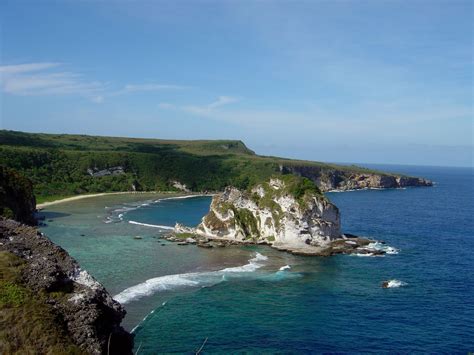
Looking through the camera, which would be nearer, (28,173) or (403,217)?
(403,217)

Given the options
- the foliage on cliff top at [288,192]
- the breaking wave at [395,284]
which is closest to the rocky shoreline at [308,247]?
the foliage on cliff top at [288,192]

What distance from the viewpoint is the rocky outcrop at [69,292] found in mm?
26547

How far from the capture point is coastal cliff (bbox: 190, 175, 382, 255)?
8069 centimetres

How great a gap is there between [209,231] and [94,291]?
59.3 m

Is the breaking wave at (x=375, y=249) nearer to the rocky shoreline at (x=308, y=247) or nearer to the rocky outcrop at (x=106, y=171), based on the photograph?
the rocky shoreline at (x=308, y=247)

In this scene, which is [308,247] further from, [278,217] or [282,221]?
[278,217]

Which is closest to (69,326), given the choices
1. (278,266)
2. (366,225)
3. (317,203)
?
(278,266)

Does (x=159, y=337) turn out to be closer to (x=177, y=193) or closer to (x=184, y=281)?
(x=184, y=281)

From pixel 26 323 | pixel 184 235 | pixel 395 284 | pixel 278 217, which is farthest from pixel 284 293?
pixel 184 235

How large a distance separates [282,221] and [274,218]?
2.48 m

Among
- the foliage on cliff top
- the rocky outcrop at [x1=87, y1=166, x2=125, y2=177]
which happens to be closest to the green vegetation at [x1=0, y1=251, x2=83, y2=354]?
the foliage on cliff top

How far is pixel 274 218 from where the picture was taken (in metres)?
85.4

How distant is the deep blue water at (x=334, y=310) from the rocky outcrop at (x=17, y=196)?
163 feet

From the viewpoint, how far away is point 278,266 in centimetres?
6794
